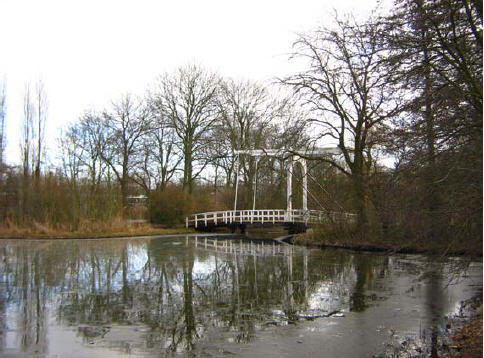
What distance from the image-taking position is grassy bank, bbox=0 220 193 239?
26.6 metres

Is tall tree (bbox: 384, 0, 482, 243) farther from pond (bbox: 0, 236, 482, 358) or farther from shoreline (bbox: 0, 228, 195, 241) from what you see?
shoreline (bbox: 0, 228, 195, 241)

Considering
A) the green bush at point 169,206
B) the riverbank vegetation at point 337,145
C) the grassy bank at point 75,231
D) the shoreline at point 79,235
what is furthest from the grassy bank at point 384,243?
the green bush at point 169,206

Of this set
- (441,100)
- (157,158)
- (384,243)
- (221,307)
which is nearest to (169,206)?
(157,158)

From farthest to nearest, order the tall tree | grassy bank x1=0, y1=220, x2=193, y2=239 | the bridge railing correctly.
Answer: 1. the bridge railing
2. grassy bank x1=0, y1=220, x2=193, y2=239
3. the tall tree

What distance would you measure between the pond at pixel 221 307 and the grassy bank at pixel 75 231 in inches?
503

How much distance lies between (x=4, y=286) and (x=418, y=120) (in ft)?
27.4

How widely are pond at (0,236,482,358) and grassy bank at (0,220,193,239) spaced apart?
1278 cm

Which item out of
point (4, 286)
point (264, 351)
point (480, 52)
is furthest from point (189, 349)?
point (4, 286)

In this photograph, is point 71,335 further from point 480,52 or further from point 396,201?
point 480,52

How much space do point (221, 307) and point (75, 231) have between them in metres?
21.4

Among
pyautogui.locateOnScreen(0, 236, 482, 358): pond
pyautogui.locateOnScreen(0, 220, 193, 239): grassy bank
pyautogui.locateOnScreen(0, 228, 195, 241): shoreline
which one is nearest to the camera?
pyautogui.locateOnScreen(0, 236, 482, 358): pond

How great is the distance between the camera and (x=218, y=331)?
657 cm

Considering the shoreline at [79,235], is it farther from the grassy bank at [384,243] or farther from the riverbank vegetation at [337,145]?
the grassy bank at [384,243]

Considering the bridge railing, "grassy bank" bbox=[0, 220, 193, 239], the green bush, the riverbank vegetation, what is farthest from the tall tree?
the green bush
